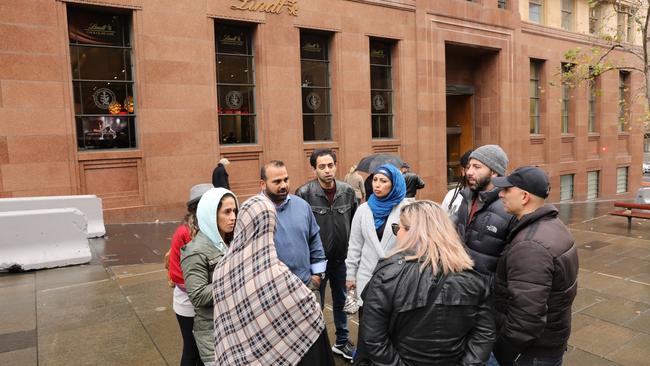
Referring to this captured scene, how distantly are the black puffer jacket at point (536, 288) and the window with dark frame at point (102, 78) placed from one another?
11301 millimetres

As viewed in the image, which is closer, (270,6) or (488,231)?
(488,231)

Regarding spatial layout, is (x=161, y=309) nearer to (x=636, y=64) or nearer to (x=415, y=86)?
(x=415, y=86)

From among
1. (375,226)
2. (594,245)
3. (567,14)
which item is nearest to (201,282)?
Answer: (375,226)

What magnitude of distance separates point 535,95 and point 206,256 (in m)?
22.9

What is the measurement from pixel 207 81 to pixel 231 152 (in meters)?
2.07

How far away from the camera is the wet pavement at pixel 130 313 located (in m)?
4.56

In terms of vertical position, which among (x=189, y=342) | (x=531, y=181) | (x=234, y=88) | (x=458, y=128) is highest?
(x=234, y=88)

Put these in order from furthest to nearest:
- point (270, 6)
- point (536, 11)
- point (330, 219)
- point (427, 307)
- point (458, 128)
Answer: point (536, 11), point (458, 128), point (270, 6), point (330, 219), point (427, 307)

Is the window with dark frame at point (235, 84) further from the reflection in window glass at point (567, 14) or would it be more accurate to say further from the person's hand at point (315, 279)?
the reflection in window glass at point (567, 14)

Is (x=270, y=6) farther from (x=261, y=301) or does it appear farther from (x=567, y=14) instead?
(x=567, y=14)

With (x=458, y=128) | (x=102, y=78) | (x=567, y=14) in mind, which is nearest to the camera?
(x=102, y=78)

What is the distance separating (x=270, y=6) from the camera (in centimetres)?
1354

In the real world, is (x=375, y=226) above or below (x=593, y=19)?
below

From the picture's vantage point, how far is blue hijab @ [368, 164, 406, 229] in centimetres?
392
